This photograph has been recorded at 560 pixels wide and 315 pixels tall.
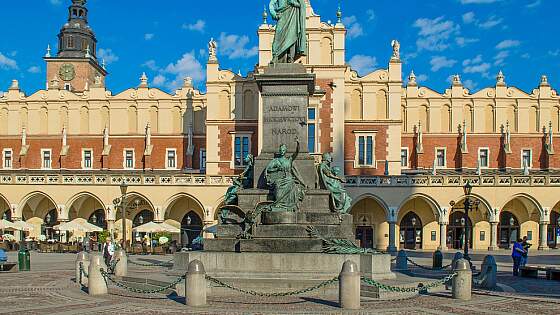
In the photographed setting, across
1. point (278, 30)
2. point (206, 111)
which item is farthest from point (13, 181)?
point (278, 30)

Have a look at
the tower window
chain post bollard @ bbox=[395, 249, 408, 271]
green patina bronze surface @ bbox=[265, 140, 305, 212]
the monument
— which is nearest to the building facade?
chain post bollard @ bbox=[395, 249, 408, 271]

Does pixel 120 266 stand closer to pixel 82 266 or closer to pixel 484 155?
pixel 82 266

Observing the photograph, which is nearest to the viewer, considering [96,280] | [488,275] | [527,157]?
[96,280]

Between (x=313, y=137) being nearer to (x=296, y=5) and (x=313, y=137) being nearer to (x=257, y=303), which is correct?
(x=296, y=5)

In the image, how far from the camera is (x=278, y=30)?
63.4 ft

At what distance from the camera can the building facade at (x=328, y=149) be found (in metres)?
44.8

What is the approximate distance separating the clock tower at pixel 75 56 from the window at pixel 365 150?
4038 cm

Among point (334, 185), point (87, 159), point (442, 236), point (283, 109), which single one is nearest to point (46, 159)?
point (87, 159)

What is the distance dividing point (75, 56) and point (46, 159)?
29.2 m

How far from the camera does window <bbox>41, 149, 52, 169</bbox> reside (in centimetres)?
5409

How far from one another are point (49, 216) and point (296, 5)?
1405 inches

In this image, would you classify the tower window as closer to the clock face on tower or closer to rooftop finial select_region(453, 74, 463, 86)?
the clock face on tower

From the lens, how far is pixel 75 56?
263 ft

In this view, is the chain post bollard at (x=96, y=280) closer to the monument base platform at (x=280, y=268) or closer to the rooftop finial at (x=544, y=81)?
the monument base platform at (x=280, y=268)
